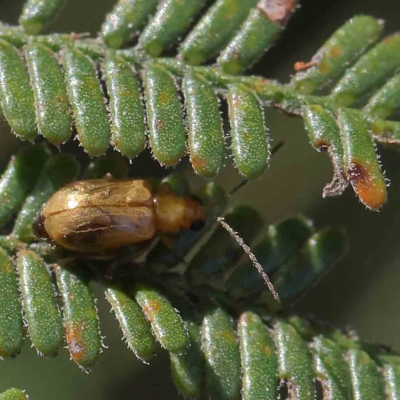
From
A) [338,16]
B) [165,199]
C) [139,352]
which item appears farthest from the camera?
[338,16]

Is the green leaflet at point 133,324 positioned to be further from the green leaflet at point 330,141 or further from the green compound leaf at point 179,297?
the green leaflet at point 330,141

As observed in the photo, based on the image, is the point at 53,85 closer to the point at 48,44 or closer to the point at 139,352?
the point at 48,44

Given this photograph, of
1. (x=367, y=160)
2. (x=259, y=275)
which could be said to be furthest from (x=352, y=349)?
(x=367, y=160)

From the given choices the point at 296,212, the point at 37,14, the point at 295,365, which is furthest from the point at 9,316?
the point at 296,212

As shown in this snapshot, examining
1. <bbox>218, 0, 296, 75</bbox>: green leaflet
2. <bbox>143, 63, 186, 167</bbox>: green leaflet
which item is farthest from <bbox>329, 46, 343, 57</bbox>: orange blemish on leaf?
<bbox>143, 63, 186, 167</bbox>: green leaflet

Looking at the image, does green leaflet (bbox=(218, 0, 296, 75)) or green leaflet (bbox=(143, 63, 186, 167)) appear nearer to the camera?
green leaflet (bbox=(143, 63, 186, 167))

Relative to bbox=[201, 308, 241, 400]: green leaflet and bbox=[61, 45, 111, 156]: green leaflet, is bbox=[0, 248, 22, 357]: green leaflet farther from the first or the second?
bbox=[201, 308, 241, 400]: green leaflet
